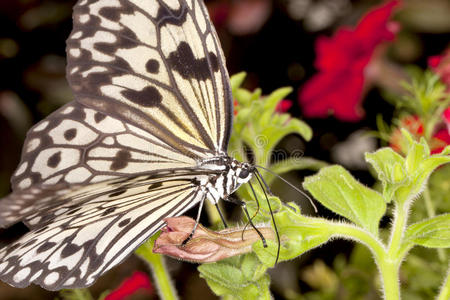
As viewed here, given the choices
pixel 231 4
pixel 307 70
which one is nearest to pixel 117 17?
pixel 231 4

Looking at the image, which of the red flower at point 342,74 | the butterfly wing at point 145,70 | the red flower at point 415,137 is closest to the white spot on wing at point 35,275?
the butterfly wing at point 145,70

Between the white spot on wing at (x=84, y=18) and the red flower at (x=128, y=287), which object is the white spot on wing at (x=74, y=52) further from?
the red flower at (x=128, y=287)

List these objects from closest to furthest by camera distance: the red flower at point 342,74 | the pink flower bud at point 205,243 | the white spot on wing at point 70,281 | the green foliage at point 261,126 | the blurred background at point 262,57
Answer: the pink flower bud at point 205,243, the white spot on wing at point 70,281, the green foliage at point 261,126, the red flower at point 342,74, the blurred background at point 262,57

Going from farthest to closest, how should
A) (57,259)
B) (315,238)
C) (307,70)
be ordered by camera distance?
(307,70), (57,259), (315,238)

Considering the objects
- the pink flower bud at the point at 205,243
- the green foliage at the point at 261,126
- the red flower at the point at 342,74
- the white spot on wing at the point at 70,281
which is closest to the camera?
the pink flower bud at the point at 205,243

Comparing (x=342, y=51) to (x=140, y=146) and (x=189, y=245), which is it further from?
(x=189, y=245)

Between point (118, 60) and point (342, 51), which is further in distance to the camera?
point (342, 51)
